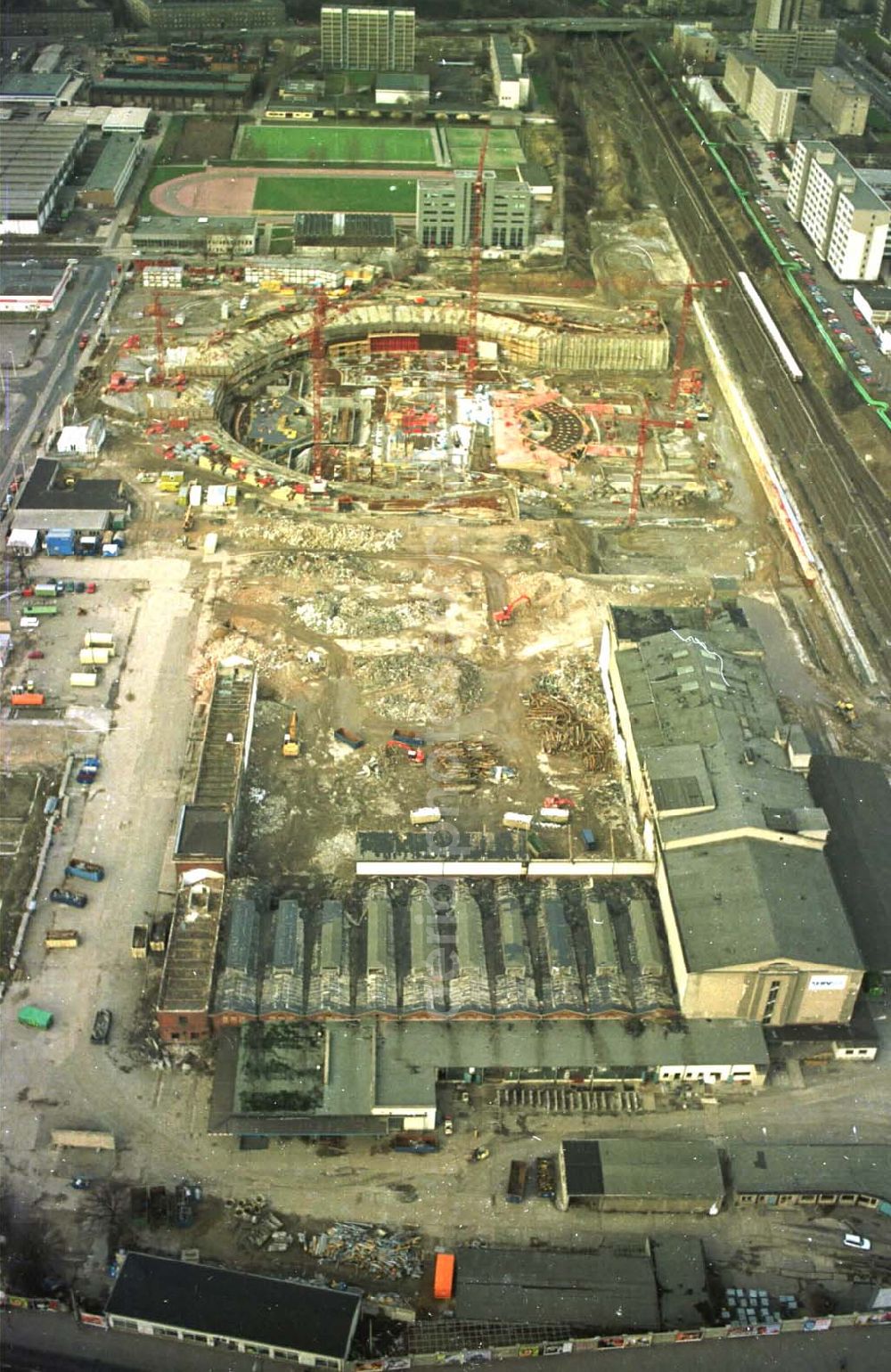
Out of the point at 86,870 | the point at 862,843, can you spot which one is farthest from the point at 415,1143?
the point at 862,843

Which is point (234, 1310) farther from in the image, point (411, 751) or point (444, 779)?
point (411, 751)

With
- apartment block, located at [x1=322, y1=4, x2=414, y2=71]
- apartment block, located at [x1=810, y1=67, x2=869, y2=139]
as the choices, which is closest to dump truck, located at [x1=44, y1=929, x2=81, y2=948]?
apartment block, located at [x1=810, y1=67, x2=869, y2=139]

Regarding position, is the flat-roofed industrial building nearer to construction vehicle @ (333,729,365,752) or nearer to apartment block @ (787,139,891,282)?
apartment block @ (787,139,891,282)

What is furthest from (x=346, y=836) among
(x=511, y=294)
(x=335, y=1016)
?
(x=511, y=294)

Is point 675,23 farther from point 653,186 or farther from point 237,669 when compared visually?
point 237,669

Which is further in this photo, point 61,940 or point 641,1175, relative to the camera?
point 61,940

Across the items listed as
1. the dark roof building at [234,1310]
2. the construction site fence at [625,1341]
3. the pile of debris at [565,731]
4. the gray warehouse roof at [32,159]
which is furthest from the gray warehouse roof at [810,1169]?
the gray warehouse roof at [32,159]

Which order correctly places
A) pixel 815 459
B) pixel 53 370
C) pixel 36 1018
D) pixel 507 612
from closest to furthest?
pixel 36 1018
pixel 507 612
pixel 815 459
pixel 53 370
